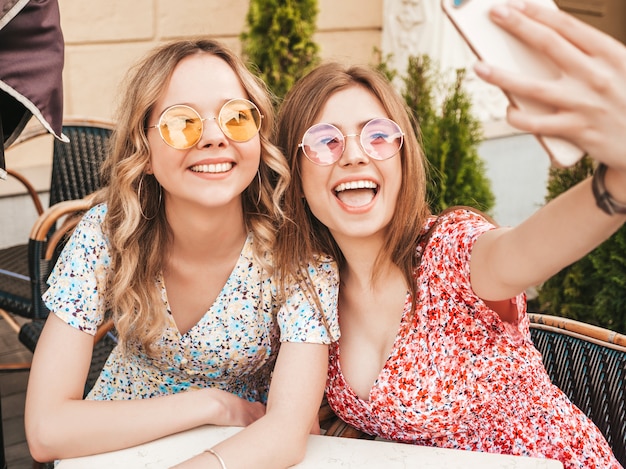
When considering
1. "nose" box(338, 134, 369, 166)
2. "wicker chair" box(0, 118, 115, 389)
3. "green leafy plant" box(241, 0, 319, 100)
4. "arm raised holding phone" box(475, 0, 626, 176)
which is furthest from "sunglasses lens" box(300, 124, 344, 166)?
"green leafy plant" box(241, 0, 319, 100)

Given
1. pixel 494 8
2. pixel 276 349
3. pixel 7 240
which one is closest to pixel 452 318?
pixel 276 349

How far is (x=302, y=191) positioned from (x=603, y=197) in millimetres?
991

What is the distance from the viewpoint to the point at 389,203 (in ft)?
6.02

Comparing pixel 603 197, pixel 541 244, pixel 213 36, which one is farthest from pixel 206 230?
pixel 213 36

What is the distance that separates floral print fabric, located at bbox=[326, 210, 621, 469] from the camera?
1.79 metres

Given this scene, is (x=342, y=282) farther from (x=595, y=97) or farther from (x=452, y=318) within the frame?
(x=595, y=97)

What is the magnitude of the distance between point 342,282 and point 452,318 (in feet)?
1.23

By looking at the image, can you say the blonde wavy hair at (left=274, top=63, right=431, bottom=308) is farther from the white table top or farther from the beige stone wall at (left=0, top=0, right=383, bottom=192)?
the beige stone wall at (left=0, top=0, right=383, bottom=192)

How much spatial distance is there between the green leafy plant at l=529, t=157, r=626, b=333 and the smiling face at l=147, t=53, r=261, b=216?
2.27 meters

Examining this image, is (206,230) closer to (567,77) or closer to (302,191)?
(302,191)

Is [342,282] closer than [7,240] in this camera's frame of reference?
Yes

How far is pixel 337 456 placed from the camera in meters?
1.54

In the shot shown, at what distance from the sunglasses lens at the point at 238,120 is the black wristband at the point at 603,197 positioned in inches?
37.8

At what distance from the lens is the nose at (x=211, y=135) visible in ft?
5.97
